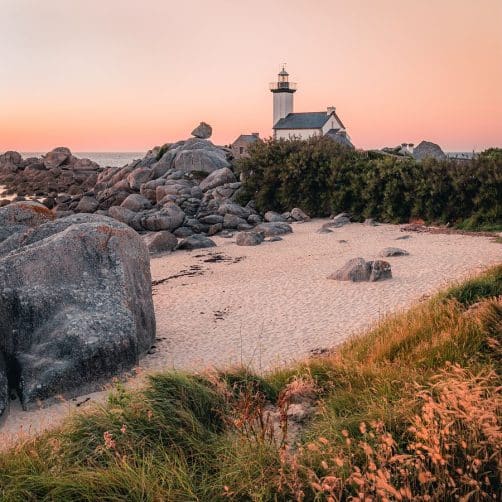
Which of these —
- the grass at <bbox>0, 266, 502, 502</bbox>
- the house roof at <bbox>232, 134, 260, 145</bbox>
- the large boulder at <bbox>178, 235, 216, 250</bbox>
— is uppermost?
the house roof at <bbox>232, 134, 260, 145</bbox>

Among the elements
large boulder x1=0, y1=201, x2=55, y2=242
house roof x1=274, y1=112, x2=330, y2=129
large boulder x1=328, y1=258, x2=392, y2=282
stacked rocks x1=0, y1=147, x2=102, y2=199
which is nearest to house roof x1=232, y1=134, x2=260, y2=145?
house roof x1=274, y1=112, x2=330, y2=129

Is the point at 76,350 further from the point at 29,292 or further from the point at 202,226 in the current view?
the point at 202,226

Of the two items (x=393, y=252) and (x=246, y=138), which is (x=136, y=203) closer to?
(x=393, y=252)

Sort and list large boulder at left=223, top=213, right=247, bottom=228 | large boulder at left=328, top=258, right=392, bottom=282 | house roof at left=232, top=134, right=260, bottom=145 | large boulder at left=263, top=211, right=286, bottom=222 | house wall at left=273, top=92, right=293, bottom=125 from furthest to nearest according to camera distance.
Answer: house wall at left=273, top=92, right=293, bottom=125, house roof at left=232, top=134, right=260, bottom=145, large boulder at left=263, top=211, right=286, bottom=222, large boulder at left=223, top=213, right=247, bottom=228, large boulder at left=328, top=258, right=392, bottom=282

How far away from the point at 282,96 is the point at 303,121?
5288mm

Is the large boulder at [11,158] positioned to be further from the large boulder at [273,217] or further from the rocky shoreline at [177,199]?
the large boulder at [273,217]

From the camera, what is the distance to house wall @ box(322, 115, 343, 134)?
234 ft

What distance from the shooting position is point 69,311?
463 inches

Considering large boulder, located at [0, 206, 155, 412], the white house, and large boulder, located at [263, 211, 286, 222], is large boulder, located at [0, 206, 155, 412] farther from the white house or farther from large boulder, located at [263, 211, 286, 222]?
the white house

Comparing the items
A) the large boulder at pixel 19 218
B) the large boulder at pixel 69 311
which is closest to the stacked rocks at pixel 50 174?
the large boulder at pixel 19 218

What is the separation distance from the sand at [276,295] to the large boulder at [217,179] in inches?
500

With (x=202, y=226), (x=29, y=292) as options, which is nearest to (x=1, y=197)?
(x=202, y=226)

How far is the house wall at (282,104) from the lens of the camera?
7600 centimetres

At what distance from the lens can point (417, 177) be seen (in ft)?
104
